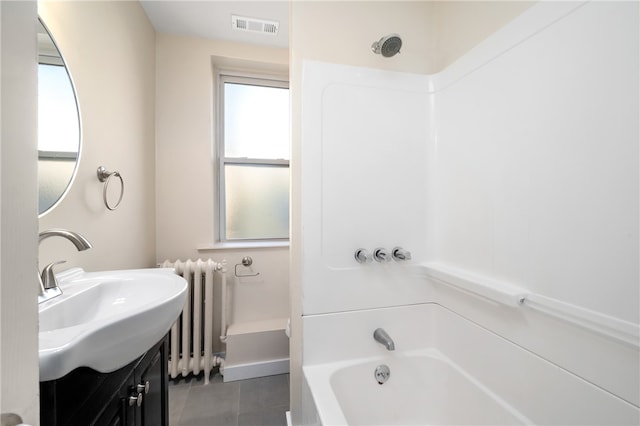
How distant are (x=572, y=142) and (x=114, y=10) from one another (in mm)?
2143

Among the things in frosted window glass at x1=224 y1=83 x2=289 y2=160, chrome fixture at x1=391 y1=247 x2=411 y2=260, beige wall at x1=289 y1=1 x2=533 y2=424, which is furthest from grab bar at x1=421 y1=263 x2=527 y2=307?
frosted window glass at x1=224 y1=83 x2=289 y2=160

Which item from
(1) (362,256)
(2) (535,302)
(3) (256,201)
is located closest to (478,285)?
(2) (535,302)

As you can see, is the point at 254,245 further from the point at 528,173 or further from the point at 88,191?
the point at 528,173

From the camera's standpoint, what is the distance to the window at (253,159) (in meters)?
2.13

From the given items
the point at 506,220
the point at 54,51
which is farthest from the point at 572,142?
the point at 54,51

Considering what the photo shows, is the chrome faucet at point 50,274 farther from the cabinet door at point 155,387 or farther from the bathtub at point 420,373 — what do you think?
the bathtub at point 420,373

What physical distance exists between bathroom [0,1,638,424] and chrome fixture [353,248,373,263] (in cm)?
4

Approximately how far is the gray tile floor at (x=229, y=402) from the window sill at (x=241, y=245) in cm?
95

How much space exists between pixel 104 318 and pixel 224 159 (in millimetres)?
1713

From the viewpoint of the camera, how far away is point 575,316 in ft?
2.47

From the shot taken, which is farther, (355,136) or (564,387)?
(355,136)

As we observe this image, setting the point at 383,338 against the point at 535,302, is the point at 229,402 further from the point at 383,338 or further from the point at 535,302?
the point at 535,302

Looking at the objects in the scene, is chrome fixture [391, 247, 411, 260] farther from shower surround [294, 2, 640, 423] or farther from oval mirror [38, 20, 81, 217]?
oval mirror [38, 20, 81, 217]

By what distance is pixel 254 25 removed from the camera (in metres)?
1.76
